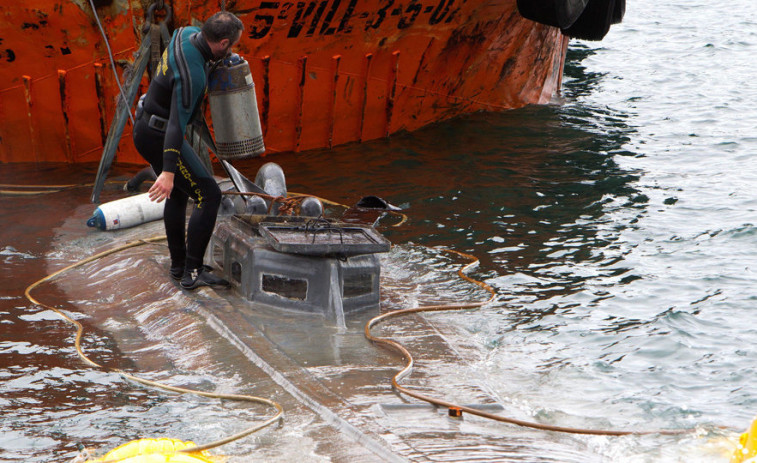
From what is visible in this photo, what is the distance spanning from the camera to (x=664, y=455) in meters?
4.55

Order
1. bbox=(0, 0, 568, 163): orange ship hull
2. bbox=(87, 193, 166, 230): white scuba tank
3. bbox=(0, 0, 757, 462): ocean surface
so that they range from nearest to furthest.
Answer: bbox=(0, 0, 757, 462): ocean surface < bbox=(87, 193, 166, 230): white scuba tank < bbox=(0, 0, 568, 163): orange ship hull

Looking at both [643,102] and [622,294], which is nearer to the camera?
[622,294]

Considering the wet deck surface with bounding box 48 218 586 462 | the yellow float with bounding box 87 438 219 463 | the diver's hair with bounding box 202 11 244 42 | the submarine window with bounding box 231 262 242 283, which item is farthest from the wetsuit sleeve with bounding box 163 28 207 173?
the yellow float with bounding box 87 438 219 463

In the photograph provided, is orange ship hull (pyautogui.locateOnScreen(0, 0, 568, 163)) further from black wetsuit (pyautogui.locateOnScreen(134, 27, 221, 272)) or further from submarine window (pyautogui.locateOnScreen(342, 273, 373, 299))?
submarine window (pyautogui.locateOnScreen(342, 273, 373, 299))

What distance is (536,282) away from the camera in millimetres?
7727

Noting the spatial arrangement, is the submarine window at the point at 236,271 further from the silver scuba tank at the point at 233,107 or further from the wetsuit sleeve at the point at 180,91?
the silver scuba tank at the point at 233,107

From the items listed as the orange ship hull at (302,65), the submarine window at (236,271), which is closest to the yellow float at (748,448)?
the submarine window at (236,271)

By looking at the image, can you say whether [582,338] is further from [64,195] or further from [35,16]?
[35,16]

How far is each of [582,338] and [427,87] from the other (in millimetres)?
6531

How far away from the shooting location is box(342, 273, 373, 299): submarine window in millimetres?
6082

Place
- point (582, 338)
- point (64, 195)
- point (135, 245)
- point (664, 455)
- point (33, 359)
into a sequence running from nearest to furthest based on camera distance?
1. point (664, 455)
2. point (33, 359)
3. point (582, 338)
4. point (135, 245)
5. point (64, 195)

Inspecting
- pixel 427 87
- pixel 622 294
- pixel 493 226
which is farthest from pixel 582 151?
pixel 622 294

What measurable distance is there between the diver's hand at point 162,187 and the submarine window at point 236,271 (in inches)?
35.5

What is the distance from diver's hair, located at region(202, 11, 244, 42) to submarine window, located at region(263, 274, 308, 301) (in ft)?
5.37
